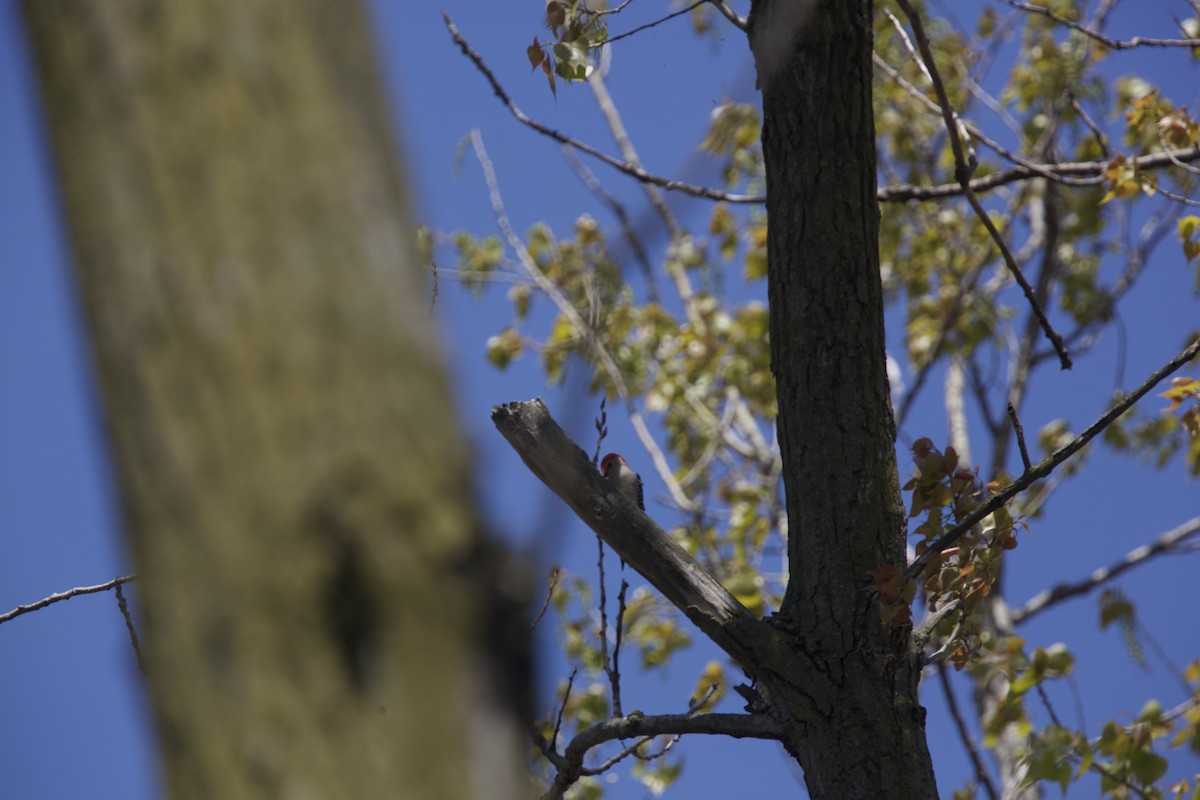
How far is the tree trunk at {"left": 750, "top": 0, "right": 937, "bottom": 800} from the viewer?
2084 millimetres

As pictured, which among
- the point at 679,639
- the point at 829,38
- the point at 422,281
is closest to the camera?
the point at 422,281

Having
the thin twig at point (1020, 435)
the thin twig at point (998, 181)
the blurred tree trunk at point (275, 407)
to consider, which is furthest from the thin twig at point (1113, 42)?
the blurred tree trunk at point (275, 407)

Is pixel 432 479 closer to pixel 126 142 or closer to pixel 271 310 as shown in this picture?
pixel 271 310

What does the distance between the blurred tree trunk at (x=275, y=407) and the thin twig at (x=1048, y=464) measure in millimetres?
1542

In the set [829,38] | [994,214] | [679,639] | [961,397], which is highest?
[994,214]

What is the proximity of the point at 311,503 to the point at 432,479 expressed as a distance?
9 centimetres

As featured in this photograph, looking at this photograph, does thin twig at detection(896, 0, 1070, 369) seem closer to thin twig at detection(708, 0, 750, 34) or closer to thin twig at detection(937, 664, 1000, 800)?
thin twig at detection(708, 0, 750, 34)

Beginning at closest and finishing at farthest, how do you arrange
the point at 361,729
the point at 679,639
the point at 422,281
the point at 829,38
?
the point at 361,729 < the point at 422,281 < the point at 829,38 < the point at 679,639

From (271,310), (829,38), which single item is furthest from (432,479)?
(829,38)

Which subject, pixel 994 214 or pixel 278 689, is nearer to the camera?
pixel 278 689

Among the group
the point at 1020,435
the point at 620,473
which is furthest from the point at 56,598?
the point at 620,473

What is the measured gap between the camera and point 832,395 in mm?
2258

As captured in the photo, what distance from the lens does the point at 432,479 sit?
2.55 ft

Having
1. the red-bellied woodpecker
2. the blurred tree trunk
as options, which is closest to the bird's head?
the red-bellied woodpecker
